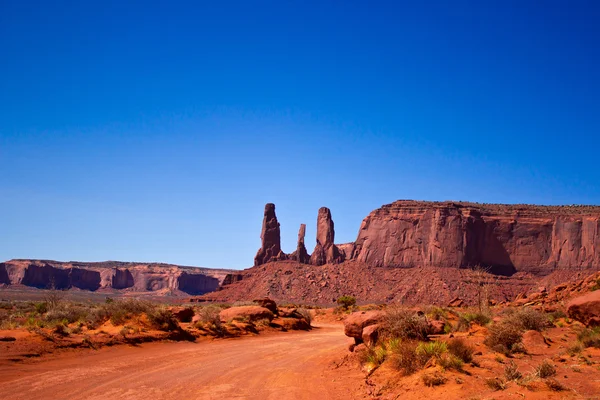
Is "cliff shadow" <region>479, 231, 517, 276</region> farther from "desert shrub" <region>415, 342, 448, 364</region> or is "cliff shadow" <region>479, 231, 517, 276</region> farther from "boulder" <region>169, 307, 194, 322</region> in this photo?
"desert shrub" <region>415, 342, 448, 364</region>

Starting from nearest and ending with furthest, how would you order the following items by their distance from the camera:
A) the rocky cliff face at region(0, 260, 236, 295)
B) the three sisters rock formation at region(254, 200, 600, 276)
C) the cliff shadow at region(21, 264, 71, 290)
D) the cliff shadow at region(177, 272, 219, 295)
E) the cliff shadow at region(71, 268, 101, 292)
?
the three sisters rock formation at region(254, 200, 600, 276)
the cliff shadow at region(21, 264, 71, 290)
the rocky cliff face at region(0, 260, 236, 295)
the cliff shadow at region(71, 268, 101, 292)
the cliff shadow at region(177, 272, 219, 295)

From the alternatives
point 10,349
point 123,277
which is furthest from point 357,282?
point 123,277

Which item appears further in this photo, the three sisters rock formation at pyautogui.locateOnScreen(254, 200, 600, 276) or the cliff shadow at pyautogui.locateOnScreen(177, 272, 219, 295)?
the cliff shadow at pyautogui.locateOnScreen(177, 272, 219, 295)

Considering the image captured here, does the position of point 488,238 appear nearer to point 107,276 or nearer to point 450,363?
point 450,363

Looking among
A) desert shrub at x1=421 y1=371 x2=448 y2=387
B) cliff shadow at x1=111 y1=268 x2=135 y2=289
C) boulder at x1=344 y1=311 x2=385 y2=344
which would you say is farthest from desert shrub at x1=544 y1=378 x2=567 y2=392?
cliff shadow at x1=111 y1=268 x2=135 y2=289

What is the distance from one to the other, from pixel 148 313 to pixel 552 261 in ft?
304

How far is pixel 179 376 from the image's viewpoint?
37.9 ft

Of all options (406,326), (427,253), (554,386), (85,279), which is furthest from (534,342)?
(85,279)

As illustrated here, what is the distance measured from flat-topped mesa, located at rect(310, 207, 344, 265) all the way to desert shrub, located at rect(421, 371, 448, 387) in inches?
3494

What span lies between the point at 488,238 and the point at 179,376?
307ft

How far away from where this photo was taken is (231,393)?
986cm

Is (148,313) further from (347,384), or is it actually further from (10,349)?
(347,384)

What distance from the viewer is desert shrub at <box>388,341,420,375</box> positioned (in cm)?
1021

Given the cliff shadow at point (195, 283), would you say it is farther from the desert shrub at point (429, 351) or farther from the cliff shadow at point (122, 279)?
the desert shrub at point (429, 351)
